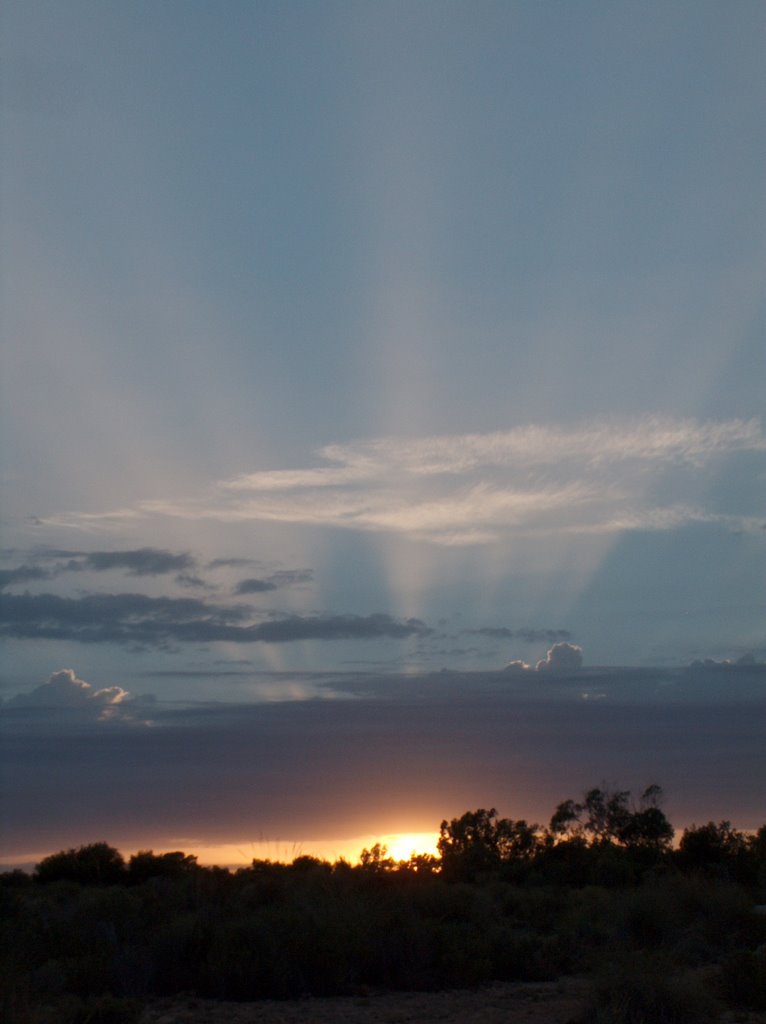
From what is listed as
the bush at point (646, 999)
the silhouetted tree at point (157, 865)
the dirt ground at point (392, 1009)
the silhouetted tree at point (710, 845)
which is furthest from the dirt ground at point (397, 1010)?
the silhouetted tree at point (710, 845)

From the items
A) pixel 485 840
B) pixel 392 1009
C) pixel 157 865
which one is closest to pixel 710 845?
pixel 485 840

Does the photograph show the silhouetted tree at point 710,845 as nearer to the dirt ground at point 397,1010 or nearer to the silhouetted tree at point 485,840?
the silhouetted tree at point 485,840

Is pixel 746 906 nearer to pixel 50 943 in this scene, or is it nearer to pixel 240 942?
pixel 240 942

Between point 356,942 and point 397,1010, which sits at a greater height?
point 356,942

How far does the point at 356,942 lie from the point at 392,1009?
271cm

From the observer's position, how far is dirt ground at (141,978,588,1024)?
20344 mm

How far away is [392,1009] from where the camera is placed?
21828mm

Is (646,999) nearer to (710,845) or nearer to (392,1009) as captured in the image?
(392,1009)

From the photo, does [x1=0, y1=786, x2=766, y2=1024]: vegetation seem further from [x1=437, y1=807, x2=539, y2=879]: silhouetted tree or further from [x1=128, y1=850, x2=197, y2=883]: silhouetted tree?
[x1=437, y1=807, x2=539, y2=879]: silhouetted tree

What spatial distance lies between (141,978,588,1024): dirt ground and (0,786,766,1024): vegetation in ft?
2.11

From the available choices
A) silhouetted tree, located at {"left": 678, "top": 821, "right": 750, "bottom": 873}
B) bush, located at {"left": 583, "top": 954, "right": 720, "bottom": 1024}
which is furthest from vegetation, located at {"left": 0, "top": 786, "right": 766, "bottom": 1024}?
silhouetted tree, located at {"left": 678, "top": 821, "right": 750, "bottom": 873}

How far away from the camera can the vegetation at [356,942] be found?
19.6 metres

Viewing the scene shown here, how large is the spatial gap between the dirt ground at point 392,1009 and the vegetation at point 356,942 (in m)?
0.64

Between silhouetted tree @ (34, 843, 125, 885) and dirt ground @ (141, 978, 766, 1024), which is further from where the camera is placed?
silhouetted tree @ (34, 843, 125, 885)
